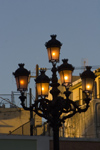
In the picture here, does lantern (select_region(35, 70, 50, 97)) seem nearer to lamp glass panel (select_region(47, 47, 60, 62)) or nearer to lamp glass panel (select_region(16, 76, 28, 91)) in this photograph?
lamp glass panel (select_region(16, 76, 28, 91))

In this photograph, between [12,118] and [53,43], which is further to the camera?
[12,118]

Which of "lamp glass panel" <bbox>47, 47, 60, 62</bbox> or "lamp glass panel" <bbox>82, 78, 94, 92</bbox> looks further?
"lamp glass panel" <bbox>47, 47, 60, 62</bbox>

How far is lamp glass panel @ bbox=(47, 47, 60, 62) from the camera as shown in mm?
17078

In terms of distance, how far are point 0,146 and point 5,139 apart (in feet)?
1.65

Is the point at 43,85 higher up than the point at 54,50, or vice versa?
the point at 54,50

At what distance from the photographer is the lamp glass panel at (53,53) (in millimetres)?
17078

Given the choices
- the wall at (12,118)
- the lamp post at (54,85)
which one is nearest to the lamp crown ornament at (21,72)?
the lamp post at (54,85)

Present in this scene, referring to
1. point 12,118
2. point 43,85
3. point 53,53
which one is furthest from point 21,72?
point 12,118

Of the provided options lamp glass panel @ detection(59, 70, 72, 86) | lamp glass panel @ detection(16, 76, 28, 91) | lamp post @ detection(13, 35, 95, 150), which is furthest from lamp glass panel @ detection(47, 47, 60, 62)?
lamp glass panel @ detection(16, 76, 28, 91)

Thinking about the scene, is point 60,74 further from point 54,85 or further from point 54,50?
point 54,50

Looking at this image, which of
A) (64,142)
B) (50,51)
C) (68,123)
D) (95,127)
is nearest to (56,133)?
(50,51)

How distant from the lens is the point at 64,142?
86.7 ft

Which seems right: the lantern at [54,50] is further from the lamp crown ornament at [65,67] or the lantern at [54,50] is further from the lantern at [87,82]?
the lantern at [87,82]

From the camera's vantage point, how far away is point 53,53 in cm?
1711
